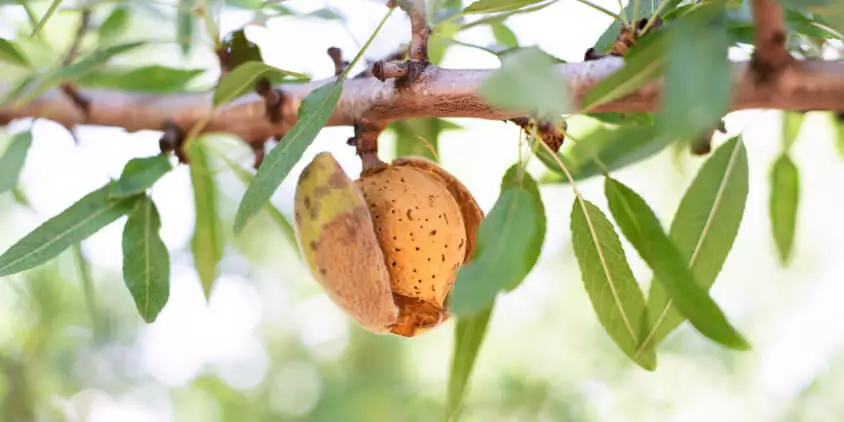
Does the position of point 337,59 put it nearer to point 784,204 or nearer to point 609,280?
point 609,280

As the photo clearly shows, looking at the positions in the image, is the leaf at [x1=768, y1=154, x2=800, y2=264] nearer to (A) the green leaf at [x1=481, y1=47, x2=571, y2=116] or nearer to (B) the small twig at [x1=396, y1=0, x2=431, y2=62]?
(B) the small twig at [x1=396, y1=0, x2=431, y2=62]

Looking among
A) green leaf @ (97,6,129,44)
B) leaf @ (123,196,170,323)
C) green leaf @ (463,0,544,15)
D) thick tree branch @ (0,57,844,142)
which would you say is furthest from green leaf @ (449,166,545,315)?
green leaf @ (97,6,129,44)

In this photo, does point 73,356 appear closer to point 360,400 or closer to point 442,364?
point 360,400

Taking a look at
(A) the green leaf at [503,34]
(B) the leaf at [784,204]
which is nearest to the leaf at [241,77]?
(A) the green leaf at [503,34]

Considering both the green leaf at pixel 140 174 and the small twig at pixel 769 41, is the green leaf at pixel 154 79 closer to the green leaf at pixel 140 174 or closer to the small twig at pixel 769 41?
the green leaf at pixel 140 174

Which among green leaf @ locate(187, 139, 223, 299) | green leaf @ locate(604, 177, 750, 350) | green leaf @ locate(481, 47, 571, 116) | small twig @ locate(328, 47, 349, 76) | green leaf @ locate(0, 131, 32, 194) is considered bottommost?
green leaf @ locate(187, 139, 223, 299)

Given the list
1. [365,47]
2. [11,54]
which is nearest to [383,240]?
[365,47]
